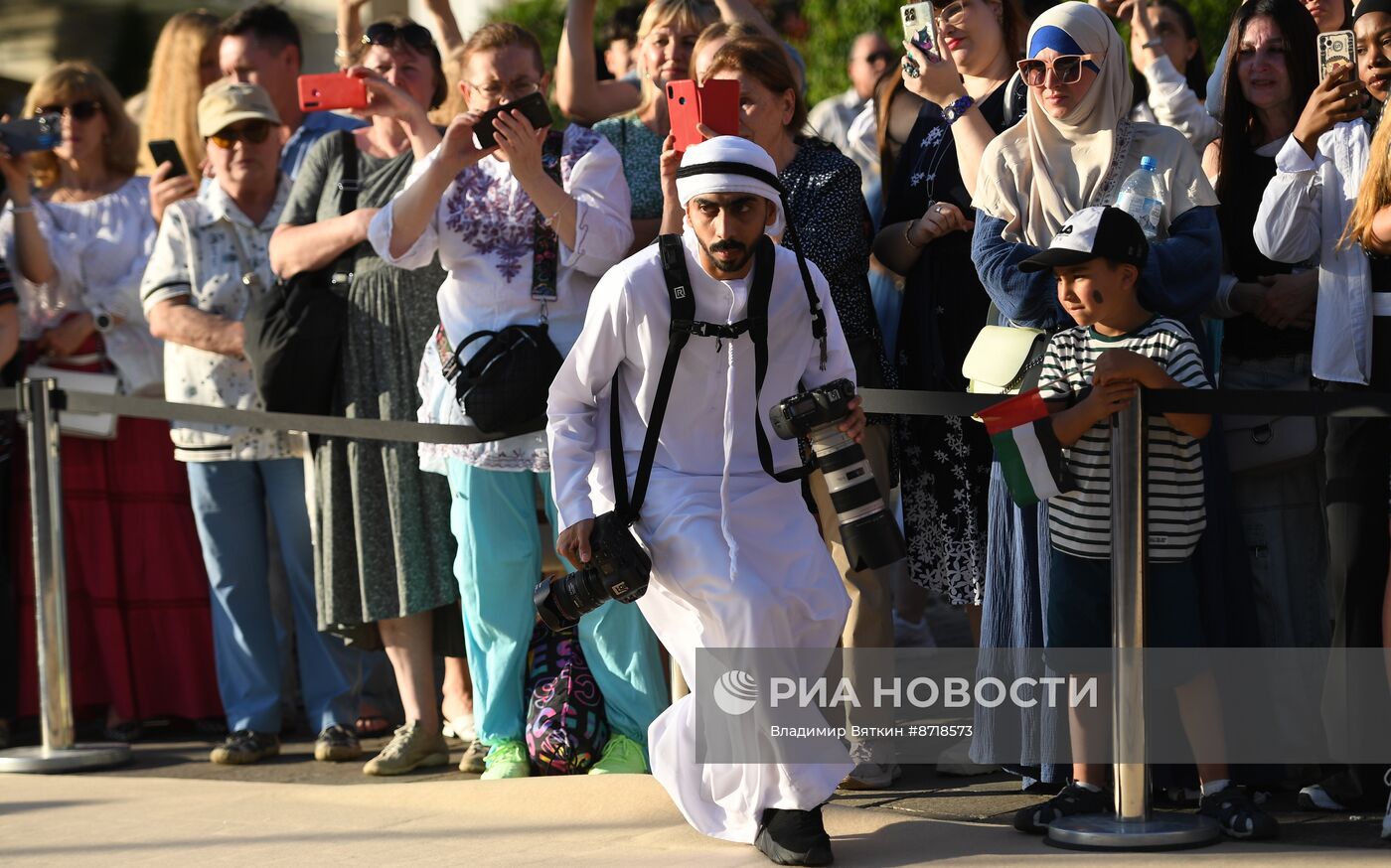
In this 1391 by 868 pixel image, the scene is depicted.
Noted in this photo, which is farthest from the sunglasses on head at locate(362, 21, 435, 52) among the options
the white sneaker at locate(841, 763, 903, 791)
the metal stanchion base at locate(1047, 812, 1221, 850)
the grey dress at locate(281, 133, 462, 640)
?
the metal stanchion base at locate(1047, 812, 1221, 850)

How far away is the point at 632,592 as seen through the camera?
4867 millimetres

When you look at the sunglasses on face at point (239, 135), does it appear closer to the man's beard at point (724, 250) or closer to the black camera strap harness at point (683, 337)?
the black camera strap harness at point (683, 337)

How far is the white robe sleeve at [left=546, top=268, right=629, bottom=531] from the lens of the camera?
499 cm

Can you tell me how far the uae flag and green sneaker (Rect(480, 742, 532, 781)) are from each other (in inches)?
76.6

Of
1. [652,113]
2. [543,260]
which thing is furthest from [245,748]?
[652,113]

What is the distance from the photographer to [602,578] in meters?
4.86

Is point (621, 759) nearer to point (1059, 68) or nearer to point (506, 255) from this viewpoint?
point (506, 255)

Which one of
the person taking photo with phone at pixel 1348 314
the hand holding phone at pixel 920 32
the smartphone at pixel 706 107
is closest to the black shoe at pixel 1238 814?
the person taking photo with phone at pixel 1348 314

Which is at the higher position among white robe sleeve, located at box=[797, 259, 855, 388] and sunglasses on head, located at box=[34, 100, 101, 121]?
sunglasses on head, located at box=[34, 100, 101, 121]

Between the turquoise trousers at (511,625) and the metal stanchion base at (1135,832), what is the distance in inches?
63.2

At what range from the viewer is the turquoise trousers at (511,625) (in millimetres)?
6109

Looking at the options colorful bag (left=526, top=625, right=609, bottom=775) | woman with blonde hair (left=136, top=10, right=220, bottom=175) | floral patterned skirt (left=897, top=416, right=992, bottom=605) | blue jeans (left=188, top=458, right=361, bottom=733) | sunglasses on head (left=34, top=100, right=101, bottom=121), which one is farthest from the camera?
woman with blonde hair (left=136, top=10, right=220, bottom=175)

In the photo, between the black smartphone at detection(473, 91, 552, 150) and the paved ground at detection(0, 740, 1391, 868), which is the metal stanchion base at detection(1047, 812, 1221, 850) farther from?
the black smartphone at detection(473, 91, 552, 150)

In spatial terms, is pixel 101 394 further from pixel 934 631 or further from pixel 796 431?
pixel 934 631
